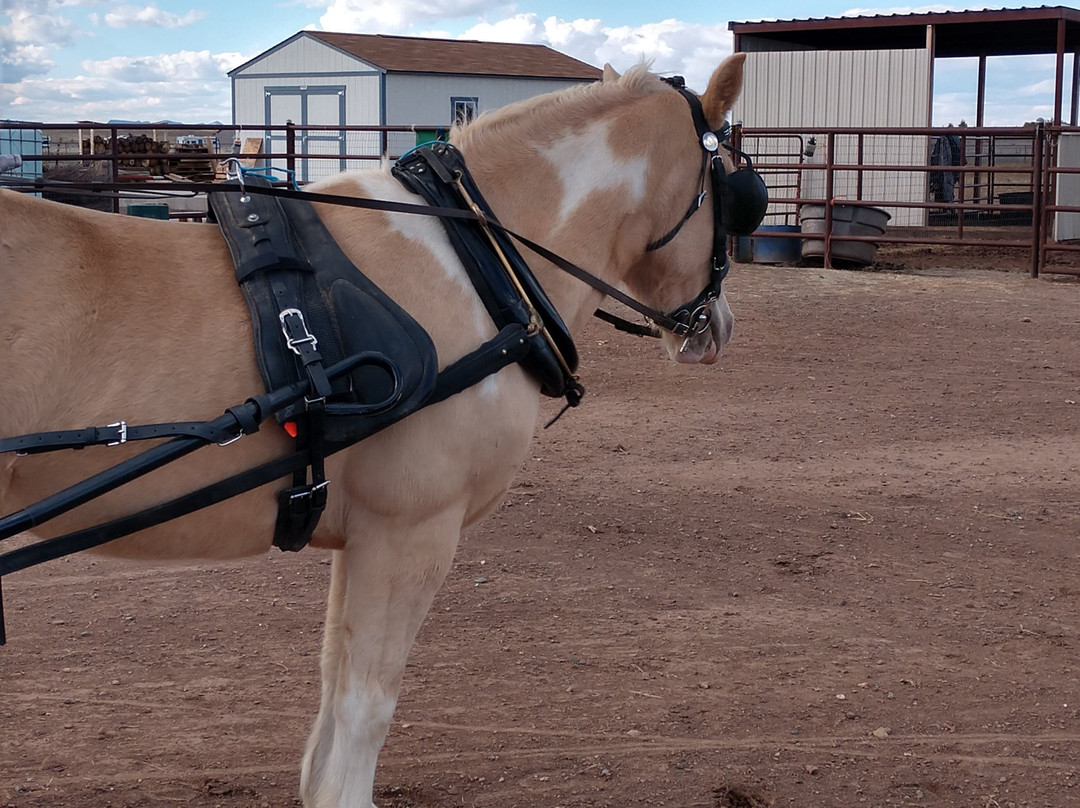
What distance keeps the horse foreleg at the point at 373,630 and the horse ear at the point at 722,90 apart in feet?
4.53

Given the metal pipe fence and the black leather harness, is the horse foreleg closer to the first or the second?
the black leather harness

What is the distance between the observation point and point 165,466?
2.41 meters

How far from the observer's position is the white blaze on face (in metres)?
3.07

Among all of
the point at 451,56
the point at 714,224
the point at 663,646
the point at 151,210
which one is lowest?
the point at 663,646

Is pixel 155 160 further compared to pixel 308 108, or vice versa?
pixel 308 108

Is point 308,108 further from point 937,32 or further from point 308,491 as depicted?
point 308,491

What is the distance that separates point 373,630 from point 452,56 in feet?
101

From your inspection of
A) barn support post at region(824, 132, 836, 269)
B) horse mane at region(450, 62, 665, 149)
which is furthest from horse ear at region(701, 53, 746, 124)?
barn support post at region(824, 132, 836, 269)

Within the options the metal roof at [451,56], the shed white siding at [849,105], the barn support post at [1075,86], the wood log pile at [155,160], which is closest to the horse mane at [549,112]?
the wood log pile at [155,160]

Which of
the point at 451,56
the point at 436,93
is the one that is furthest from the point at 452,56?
the point at 436,93

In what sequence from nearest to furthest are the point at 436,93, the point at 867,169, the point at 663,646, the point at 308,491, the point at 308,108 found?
the point at 308,491 < the point at 663,646 < the point at 867,169 < the point at 436,93 < the point at 308,108

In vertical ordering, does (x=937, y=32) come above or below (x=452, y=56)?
below

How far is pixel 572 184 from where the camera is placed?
10.1 feet

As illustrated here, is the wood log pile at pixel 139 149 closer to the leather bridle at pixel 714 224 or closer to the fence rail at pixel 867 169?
the fence rail at pixel 867 169
